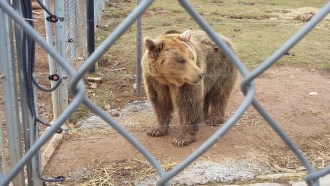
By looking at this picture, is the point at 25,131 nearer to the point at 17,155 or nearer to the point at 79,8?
the point at 17,155

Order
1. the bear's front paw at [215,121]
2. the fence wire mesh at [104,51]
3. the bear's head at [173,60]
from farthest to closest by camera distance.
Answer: the bear's front paw at [215,121]
the bear's head at [173,60]
the fence wire mesh at [104,51]

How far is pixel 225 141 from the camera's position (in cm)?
434

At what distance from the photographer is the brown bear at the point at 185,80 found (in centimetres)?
386

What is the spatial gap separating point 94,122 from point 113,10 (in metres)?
7.83

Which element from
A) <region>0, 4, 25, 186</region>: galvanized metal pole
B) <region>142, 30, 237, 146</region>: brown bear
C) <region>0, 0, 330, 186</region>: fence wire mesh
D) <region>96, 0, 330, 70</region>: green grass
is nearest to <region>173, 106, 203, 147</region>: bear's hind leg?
<region>142, 30, 237, 146</region>: brown bear

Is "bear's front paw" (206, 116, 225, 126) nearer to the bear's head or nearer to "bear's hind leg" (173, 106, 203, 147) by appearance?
"bear's hind leg" (173, 106, 203, 147)

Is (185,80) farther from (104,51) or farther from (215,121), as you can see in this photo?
(104,51)

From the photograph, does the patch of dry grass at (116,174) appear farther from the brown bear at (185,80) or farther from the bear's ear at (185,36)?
the bear's ear at (185,36)

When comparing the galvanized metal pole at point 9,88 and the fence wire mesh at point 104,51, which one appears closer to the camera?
the fence wire mesh at point 104,51

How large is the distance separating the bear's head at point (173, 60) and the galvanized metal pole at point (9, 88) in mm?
1489

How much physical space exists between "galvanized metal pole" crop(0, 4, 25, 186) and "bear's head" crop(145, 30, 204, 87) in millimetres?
1489

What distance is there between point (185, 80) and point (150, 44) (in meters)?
0.45

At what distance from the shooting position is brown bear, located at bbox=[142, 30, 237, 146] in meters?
3.86

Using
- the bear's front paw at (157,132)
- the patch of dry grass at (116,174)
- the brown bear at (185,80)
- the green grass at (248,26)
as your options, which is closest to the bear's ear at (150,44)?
the brown bear at (185,80)
